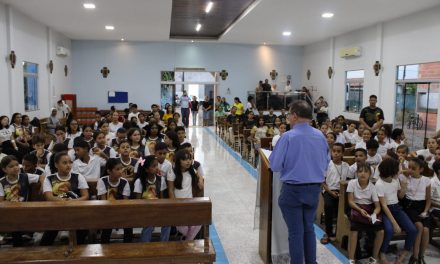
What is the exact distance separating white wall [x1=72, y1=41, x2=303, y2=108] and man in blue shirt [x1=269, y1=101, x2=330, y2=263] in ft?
48.5

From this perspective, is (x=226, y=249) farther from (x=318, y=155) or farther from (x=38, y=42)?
(x=38, y=42)

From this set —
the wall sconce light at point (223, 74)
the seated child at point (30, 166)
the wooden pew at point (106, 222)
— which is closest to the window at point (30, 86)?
the seated child at point (30, 166)

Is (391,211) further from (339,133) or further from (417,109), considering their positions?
(417,109)

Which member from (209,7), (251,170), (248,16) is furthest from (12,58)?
(251,170)

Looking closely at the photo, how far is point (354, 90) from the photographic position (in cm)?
1370

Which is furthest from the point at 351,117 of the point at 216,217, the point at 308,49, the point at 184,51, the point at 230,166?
the point at 216,217

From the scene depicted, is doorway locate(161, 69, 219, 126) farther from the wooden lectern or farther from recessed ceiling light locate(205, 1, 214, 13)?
the wooden lectern

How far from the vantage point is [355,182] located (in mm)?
4238

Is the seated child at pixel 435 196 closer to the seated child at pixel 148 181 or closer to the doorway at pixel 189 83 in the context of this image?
the seated child at pixel 148 181

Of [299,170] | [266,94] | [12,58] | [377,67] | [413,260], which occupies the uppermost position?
[377,67]

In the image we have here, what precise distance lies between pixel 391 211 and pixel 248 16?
27.5ft

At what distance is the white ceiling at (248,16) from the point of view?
31.4 ft

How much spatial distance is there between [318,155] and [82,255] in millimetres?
1964

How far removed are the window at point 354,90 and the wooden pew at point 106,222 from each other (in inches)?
443
